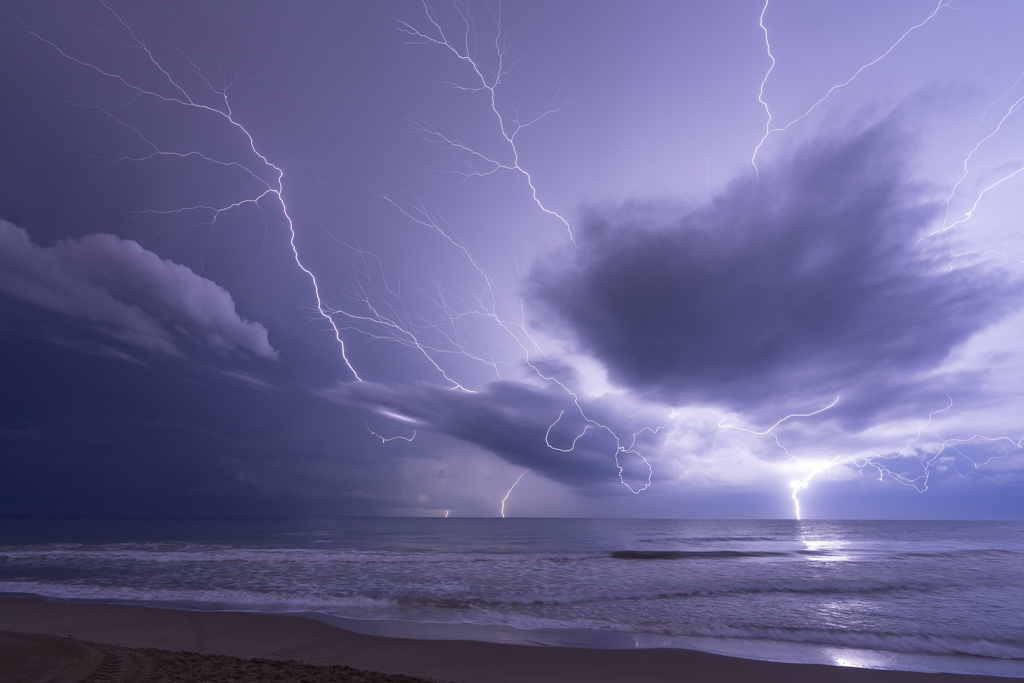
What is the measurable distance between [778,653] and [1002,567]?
78.2 ft

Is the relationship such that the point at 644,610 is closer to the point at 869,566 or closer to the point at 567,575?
the point at 567,575

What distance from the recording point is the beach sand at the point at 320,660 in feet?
20.5

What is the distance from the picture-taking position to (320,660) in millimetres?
7254

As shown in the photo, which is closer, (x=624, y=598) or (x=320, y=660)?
(x=320, y=660)

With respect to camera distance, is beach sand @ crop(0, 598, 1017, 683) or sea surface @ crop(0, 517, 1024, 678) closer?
beach sand @ crop(0, 598, 1017, 683)

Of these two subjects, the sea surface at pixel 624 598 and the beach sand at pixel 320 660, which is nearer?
the beach sand at pixel 320 660

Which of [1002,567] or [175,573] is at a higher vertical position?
[1002,567]

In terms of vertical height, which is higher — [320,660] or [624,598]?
[624,598]

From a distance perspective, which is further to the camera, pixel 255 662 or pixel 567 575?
pixel 567 575

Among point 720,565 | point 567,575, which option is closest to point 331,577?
point 567,575

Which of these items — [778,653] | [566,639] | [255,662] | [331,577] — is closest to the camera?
[255,662]

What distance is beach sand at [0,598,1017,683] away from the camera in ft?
20.5

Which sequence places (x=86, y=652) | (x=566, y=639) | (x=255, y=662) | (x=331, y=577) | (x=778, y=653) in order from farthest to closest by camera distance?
1. (x=331, y=577)
2. (x=566, y=639)
3. (x=778, y=653)
4. (x=86, y=652)
5. (x=255, y=662)

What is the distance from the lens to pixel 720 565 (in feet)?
71.2
